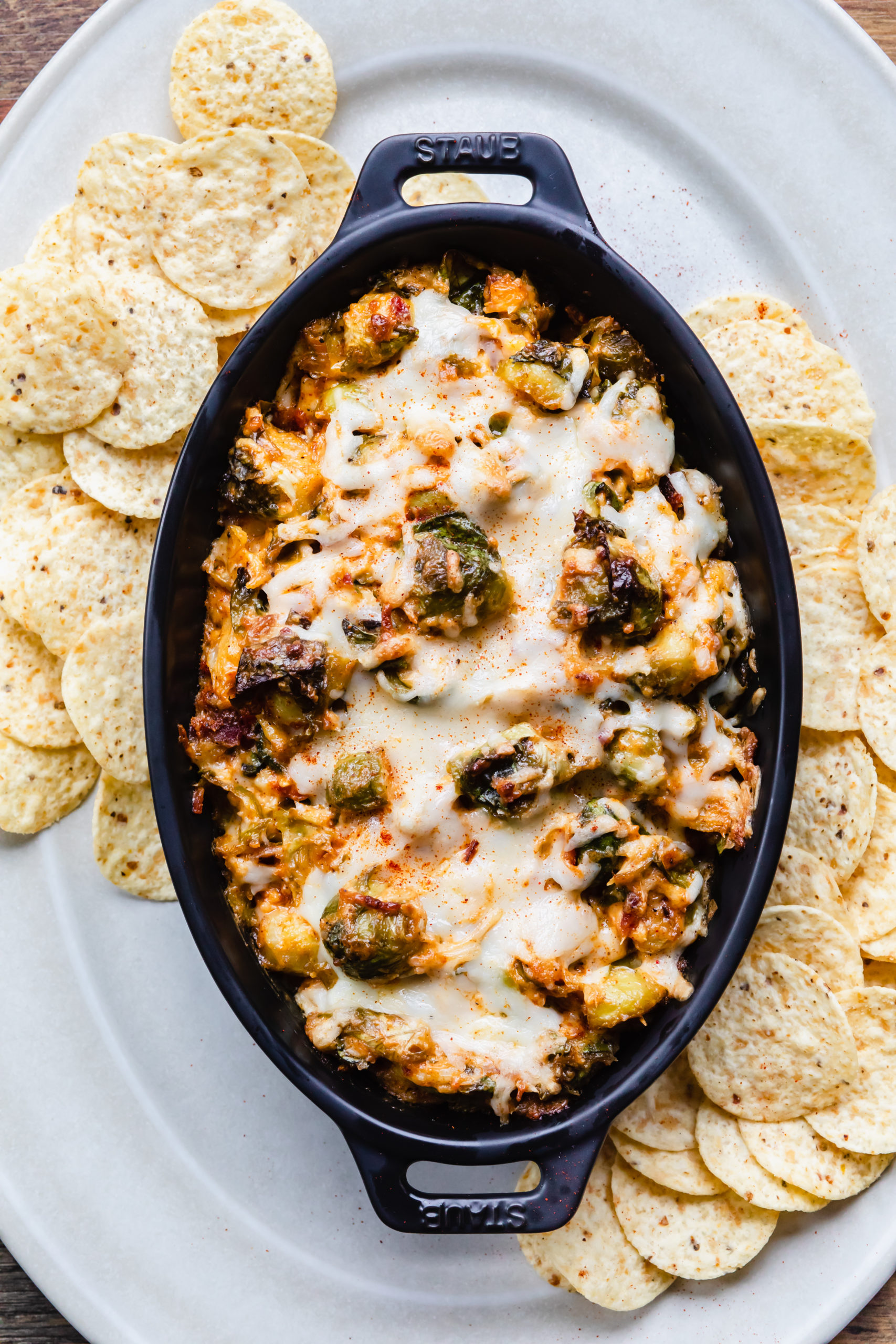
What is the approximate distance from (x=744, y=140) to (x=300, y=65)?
1319 mm

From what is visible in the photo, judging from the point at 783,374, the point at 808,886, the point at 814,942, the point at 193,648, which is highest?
the point at 783,374

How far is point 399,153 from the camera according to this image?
104 inches

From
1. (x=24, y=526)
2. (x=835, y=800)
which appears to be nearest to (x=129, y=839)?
(x=24, y=526)

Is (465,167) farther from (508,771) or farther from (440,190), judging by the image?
(508,771)

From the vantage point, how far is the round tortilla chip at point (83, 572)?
9.98 ft

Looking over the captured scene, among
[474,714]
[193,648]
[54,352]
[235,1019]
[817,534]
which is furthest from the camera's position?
[235,1019]

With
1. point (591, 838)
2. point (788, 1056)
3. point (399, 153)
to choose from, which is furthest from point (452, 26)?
point (788, 1056)

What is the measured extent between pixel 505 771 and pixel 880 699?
1180 mm

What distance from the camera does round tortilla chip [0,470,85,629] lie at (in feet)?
10.1

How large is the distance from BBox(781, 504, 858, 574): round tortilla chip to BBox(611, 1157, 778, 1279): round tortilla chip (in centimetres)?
181

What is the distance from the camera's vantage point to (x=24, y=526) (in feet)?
10.2

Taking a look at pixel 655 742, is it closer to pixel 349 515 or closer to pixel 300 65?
pixel 349 515

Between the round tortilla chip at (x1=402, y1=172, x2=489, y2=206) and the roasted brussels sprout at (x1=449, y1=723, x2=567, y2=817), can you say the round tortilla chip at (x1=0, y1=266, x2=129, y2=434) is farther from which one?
the roasted brussels sprout at (x1=449, y1=723, x2=567, y2=817)

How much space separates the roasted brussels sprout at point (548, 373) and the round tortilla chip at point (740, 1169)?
199 cm
